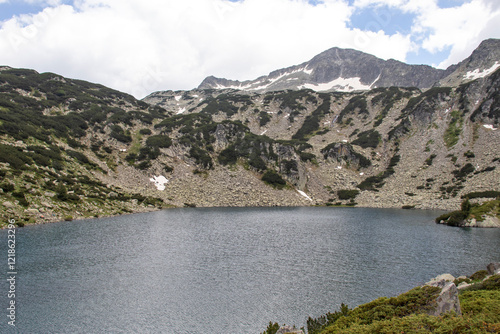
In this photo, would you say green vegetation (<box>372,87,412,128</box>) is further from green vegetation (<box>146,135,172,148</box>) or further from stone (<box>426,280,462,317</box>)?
stone (<box>426,280,462,317</box>)

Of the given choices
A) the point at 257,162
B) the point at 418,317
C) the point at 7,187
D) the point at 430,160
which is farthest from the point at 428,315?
the point at 430,160

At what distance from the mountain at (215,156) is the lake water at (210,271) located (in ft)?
98.1

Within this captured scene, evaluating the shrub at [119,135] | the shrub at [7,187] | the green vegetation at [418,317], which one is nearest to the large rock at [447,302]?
the green vegetation at [418,317]

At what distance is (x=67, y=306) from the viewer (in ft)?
80.1

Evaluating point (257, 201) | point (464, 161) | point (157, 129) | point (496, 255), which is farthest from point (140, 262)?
point (464, 161)

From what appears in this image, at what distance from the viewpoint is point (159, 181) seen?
114188 millimetres

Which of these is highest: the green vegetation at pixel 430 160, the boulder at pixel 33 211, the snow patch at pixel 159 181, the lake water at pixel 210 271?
the green vegetation at pixel 430 160

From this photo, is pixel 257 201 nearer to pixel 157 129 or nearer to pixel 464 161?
pixel 157 129

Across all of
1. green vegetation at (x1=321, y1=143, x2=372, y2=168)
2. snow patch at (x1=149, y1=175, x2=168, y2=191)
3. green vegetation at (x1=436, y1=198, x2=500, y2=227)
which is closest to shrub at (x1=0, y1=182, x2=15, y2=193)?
snow patch at (x1=149, y1=175, x2=168, y2=191)

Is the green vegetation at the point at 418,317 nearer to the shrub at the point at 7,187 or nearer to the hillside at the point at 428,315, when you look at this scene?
the hillside at the point at 428,315

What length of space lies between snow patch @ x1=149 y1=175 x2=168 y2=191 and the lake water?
50836mm

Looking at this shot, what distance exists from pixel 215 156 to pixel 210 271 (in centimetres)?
10526

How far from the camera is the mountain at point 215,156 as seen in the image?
270 ft

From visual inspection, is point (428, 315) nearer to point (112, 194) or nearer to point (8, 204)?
point (8, 204)
